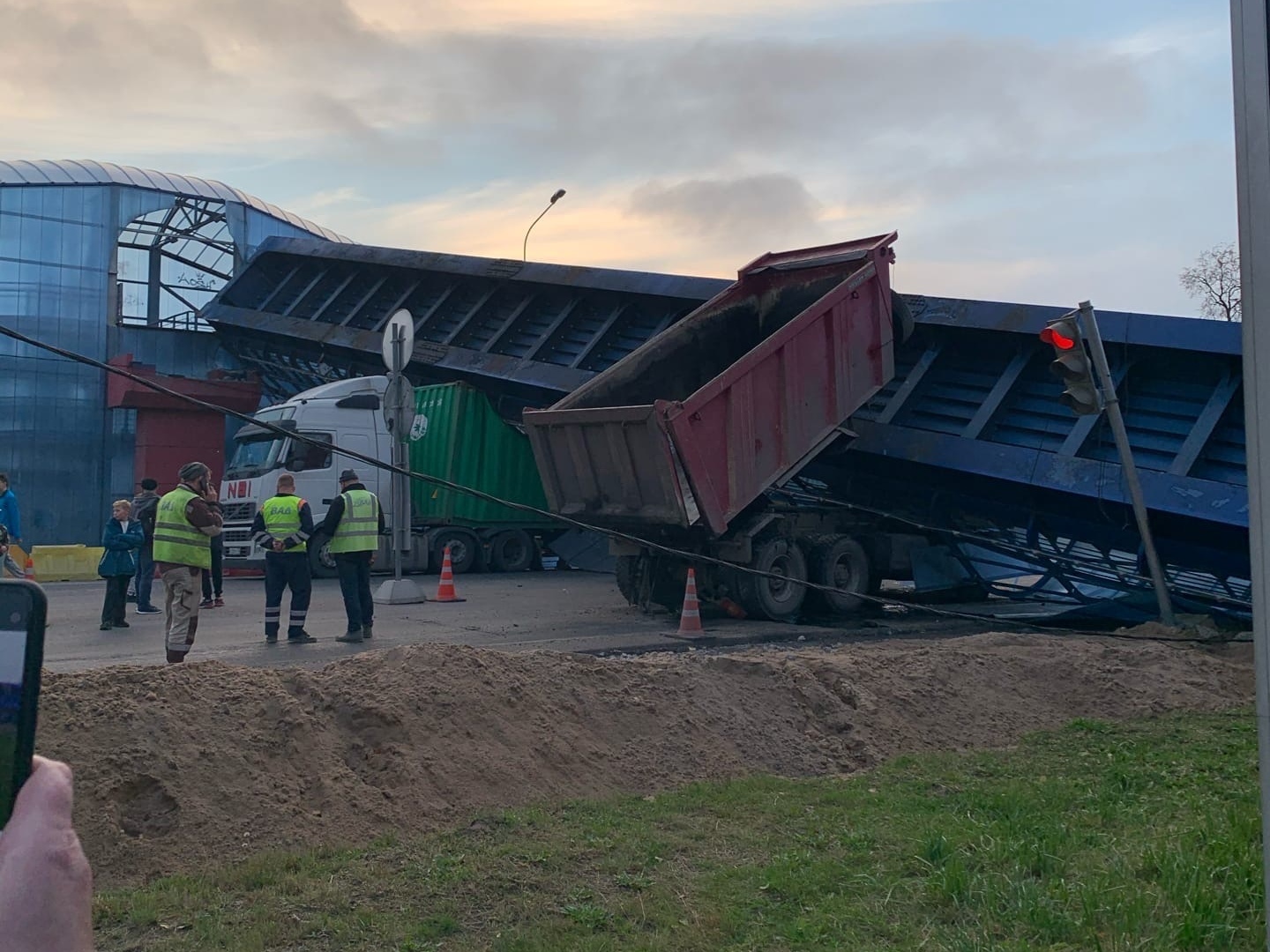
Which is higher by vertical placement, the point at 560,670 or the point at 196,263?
the point at 196,263

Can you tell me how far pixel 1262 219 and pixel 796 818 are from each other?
10.0 feet

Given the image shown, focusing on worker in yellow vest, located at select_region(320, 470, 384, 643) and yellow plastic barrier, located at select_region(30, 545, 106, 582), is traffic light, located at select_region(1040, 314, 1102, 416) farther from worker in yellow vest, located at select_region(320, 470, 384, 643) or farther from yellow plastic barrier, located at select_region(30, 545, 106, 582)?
yellow plastic barrier, located at select_region(30, 545, 106, 582)

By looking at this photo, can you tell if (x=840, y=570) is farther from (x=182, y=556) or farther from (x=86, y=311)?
(x=86, y=311)

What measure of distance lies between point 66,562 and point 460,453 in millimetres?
7113

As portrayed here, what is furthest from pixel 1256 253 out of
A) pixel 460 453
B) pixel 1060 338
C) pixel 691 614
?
pixel 460 453

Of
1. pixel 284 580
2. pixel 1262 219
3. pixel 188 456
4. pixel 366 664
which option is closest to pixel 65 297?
pixel 188 456

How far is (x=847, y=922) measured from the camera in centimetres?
359

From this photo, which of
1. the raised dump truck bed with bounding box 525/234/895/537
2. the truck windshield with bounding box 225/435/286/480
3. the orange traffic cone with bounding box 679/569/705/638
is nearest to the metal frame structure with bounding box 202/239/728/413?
the raised dump truck bed with bounding box 525/234/895/537

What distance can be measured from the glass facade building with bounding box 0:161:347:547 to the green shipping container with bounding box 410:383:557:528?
9.09 m

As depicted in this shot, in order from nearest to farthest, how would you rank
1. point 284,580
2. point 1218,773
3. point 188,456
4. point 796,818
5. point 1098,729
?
point 796,818 < point 1218,773 < point 1098,729 < point 284,580 < point 188,456

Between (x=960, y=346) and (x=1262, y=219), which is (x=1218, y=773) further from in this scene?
(x=960, y=346)

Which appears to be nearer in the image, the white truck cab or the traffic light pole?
the traffic light pole

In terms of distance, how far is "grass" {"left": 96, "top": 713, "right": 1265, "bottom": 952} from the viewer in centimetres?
349

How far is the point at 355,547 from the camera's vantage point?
32.6 feet
